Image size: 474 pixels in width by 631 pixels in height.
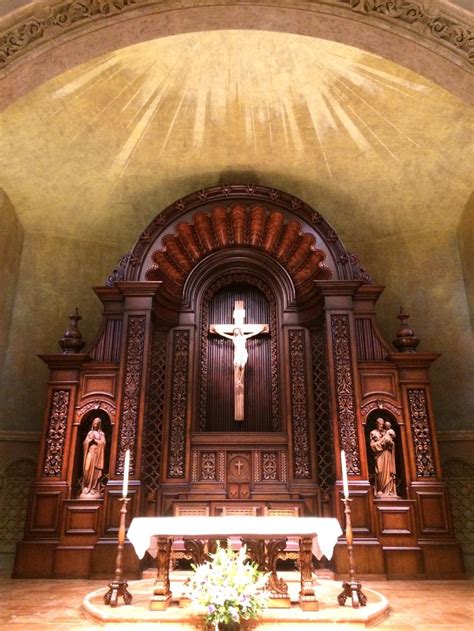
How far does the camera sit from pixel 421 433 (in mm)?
7582

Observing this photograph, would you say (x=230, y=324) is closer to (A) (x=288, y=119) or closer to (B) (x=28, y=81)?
(A) (x=288, y=119)

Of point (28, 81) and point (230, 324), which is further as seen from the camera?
point (230, 324)

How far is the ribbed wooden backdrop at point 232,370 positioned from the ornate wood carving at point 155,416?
930mm

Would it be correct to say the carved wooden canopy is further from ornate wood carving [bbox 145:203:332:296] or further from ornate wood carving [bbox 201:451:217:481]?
ornate wood carving [bbox 201:451:217:481]

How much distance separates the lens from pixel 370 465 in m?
7.80

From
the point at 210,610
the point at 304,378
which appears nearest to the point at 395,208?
the point at 304,378

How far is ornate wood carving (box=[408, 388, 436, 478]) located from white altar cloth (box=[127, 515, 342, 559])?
9.82 ft

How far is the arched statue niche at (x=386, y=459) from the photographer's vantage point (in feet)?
24.4

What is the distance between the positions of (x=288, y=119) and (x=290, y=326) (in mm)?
3667

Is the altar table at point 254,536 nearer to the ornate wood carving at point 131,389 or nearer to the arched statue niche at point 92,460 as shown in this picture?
the ornate wood carving at point 131,389

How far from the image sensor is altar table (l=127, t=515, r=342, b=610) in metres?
4.74

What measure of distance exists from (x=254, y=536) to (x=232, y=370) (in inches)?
182

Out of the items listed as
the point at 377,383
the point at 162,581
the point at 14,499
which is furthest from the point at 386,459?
the point at 14,499

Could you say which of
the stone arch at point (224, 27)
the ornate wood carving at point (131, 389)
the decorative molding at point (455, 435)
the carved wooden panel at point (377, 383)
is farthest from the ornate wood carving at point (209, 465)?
the stone arch at point (224, 27)
